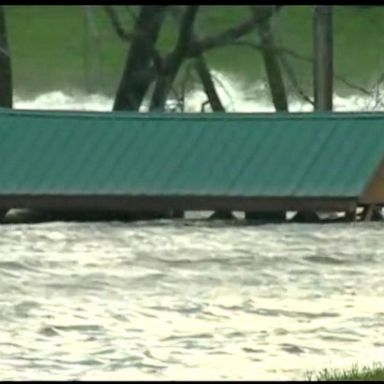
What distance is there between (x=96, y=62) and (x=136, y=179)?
270 inches

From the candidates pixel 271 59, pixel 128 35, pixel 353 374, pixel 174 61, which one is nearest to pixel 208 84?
pixel 174 61

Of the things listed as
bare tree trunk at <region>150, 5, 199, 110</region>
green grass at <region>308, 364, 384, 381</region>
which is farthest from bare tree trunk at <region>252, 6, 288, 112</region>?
green grass at <region>308, 364, 384, 381</region>

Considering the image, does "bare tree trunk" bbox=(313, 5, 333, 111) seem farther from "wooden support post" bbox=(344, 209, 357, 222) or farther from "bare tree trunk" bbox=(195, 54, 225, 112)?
"wooden support post" bbox=(344, 209, 357, 222)

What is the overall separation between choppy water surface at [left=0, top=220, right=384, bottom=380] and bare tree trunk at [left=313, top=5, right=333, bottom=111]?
6031 millimetres

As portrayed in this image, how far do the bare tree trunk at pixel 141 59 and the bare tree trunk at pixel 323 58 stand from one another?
2.75 meters

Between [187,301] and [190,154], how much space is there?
8.14 m

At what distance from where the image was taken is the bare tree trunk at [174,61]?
85.5 feet

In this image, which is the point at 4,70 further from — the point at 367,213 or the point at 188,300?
the point at 188,300

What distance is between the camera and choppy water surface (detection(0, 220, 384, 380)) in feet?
31.6

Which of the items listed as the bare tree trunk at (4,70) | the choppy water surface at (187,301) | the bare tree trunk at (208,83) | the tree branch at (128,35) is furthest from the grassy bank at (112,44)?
the choppy water surface at (187,301)

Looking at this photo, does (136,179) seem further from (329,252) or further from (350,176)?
(329,252)

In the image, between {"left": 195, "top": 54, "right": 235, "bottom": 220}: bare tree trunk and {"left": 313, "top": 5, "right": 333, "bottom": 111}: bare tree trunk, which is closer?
{"left": 313, "top": 5, "right": 333, "bottom": 111}: bare tree trunk

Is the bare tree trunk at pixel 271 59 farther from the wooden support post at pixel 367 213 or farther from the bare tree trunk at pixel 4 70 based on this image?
the wooden support post at pixel 367 213

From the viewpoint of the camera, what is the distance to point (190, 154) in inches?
820
